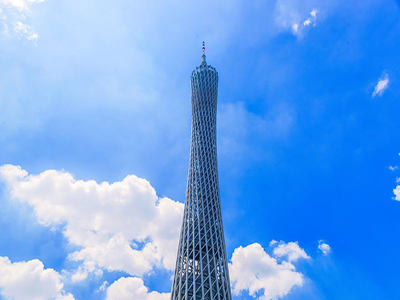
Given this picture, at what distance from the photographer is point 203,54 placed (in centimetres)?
6206

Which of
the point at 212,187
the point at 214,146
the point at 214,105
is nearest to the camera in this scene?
the point at 212,187

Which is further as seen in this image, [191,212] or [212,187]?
[212,187]

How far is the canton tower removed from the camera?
34375mm

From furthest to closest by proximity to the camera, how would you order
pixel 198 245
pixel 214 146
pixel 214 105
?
1. pixel 214 105
2. pixel 214 146
3. pixel 198 245

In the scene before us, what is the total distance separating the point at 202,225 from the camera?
38812mm

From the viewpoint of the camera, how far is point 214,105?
170ft

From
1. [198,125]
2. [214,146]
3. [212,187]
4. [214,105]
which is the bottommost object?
[212,187]

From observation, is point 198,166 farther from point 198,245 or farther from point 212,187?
point 198,245

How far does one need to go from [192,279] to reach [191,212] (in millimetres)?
8133

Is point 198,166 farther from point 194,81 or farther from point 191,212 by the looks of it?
point 194,81

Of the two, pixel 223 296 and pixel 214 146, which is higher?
pixel 214 146

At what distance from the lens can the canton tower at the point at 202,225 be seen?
113ft

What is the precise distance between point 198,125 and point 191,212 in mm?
13961

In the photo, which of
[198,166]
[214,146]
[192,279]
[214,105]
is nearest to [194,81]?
[214,105]
